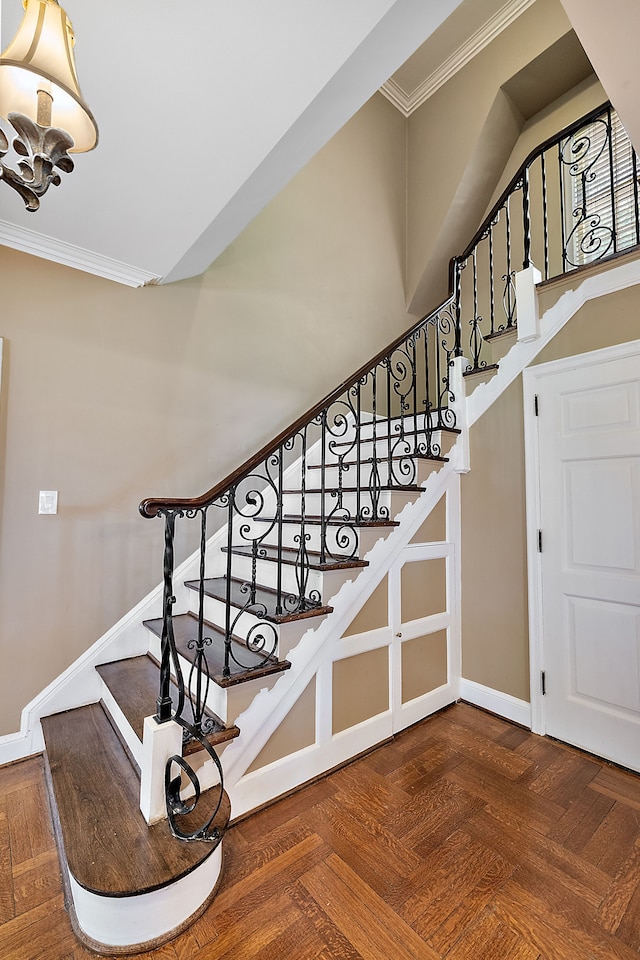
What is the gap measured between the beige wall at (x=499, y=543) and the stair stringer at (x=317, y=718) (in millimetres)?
482

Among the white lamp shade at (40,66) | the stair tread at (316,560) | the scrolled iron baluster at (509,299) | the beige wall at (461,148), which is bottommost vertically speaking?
the stair tread at (316,560)

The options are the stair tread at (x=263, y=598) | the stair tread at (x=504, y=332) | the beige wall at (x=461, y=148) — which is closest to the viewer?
the stair tread at (x=263, y=598)

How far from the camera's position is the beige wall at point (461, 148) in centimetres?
340

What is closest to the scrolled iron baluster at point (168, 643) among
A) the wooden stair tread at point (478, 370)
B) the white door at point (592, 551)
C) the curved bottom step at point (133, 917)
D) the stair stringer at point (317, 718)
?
the stair stringer at point (317, 718)

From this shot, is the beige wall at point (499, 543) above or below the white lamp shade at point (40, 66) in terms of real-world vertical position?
below

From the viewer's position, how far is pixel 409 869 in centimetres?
153

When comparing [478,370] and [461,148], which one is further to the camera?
[461,148]

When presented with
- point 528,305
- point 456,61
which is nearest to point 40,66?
point 528,305

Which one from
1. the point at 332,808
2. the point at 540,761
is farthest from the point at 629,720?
the point at 332,808

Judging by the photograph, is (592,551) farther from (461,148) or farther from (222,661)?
(461,148)

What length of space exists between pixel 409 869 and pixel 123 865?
0.97 metres

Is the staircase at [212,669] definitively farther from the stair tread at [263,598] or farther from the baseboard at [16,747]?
the baseboard at [16,747]

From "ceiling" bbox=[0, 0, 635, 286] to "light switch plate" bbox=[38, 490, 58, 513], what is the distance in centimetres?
121

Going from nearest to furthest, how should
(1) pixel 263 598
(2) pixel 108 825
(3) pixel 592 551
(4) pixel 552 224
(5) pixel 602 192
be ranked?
(2) pixel 108 825 < (1) pixel 263 598 < (3) pixel 592 551 < (5) pixel 602 192 < (4) pixel 552 224
